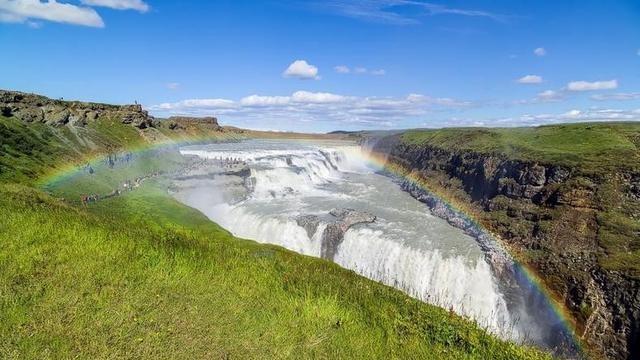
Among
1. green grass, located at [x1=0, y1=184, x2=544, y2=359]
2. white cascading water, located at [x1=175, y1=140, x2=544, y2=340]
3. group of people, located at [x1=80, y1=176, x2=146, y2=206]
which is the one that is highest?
green grass, located at [x1=0, y1=184, x2=544, y2=359]

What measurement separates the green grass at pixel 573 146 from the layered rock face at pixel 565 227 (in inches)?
75.0

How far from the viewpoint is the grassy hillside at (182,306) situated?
7230 mm

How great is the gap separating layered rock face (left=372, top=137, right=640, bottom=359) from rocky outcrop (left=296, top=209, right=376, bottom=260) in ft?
33.6

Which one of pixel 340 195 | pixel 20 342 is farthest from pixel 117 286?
pixel 340 195

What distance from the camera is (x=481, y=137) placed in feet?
244

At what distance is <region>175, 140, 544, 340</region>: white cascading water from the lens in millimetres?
30297

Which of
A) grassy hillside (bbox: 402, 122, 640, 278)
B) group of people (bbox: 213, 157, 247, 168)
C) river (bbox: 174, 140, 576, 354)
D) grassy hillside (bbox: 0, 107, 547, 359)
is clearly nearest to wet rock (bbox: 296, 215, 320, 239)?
river (bbox: 174, 140, 576, 354)

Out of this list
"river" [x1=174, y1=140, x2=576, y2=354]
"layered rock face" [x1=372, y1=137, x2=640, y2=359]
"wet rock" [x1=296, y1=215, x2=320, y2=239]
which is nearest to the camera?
"layered rock face" [x1=372, y1=137, x2=640, y2=359]

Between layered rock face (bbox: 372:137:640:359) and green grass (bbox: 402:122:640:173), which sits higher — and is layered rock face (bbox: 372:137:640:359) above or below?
below

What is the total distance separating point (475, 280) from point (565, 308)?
19.4 feet

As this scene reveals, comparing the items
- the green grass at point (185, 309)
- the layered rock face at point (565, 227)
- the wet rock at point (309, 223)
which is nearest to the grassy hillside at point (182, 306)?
the green grass at point (185, 309)

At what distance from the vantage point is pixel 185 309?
8.32 meters

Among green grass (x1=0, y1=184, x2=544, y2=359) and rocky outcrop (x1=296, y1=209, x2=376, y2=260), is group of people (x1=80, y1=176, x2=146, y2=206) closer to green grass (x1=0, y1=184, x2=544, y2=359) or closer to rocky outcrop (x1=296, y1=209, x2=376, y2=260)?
rocky outcrop (x1=296, y1=209, x2=376, y2=260)

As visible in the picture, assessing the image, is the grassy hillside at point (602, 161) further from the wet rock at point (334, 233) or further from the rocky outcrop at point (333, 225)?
the wet rock at point (334, 233)
